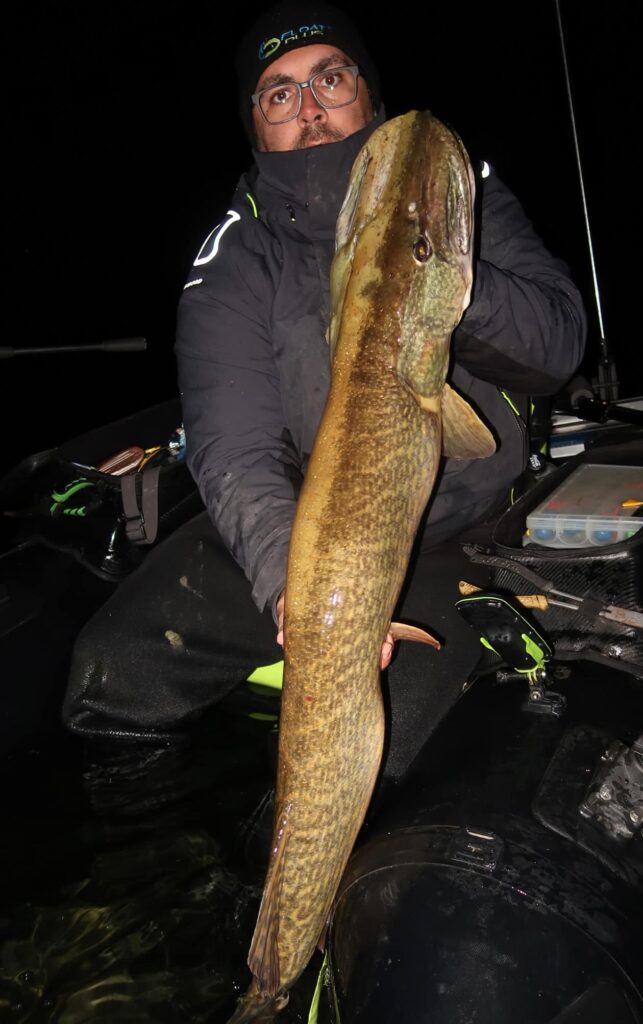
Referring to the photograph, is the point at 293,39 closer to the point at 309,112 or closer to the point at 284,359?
the point at 309,112

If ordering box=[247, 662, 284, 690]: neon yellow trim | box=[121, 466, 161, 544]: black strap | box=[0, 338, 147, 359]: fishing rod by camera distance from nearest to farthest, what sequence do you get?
box=[247, 662, 284, 690]: neon yellow trim < box=[121, 466, 161, 544]: black strap < box=[0, 338, 147, 359]: fishing rod

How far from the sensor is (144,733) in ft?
10.2

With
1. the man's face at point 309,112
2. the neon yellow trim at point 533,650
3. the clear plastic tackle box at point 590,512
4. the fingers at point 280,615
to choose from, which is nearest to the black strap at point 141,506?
the fingers at point 280,615

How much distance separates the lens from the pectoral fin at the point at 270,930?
1905 millimetres

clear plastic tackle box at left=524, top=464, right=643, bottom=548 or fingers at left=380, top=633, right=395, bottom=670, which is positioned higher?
clear plastic tackle box at left=524, top=464, right=643, bottom=548

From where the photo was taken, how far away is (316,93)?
2.86 meters

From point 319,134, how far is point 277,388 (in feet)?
3.22

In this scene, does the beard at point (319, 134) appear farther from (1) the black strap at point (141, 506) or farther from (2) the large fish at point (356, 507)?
(1) the black strap at point (141, 506)

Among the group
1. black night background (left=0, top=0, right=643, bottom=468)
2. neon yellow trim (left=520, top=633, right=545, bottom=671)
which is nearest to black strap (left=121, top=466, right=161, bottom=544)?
neon yellow trim (left=520, top=633, right=545, bottom=671)

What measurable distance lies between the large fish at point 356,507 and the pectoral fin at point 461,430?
9 cm

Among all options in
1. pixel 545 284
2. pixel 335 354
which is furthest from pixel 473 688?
pixel 545 284

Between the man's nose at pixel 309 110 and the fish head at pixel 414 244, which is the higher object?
the man's nose at pixel 309 110

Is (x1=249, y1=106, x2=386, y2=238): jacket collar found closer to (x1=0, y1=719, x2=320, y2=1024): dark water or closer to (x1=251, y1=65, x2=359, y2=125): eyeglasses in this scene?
(x1=251, y1=65, x2=359, y2=125): eyeglasses

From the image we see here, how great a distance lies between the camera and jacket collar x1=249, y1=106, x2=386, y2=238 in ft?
8.43
